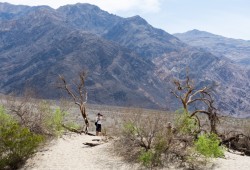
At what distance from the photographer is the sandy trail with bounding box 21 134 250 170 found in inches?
778

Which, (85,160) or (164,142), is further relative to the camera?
(85,160)


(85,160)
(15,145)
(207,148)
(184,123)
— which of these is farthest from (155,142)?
(15,145)

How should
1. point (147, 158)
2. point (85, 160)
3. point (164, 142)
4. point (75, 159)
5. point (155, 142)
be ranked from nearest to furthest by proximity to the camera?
point (147, 158), point (164, 142), point (155, 142), point (85, 160), point (75, 159)

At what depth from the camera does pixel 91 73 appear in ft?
624

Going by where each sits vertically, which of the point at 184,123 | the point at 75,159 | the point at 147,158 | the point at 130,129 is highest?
the point at 184,123

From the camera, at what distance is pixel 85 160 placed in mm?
21094

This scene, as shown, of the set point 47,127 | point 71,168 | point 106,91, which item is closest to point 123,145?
point 71,168

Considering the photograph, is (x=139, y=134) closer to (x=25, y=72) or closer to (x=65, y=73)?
(x=65, y=73)

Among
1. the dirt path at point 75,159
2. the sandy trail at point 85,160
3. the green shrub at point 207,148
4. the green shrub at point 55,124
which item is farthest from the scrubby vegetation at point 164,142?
the green shrub at point 55,124

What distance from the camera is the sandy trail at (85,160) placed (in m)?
19.8

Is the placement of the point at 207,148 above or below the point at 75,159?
above

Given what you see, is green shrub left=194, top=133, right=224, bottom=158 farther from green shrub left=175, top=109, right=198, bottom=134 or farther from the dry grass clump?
green shrub left=175, top=109, right=198, bottom=134

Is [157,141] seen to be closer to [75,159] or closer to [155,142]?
[155,142]

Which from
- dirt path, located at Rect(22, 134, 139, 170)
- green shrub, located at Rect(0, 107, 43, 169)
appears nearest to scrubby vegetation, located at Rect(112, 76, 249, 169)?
dirt path, located at Rect(22, 134, 139, 170)
